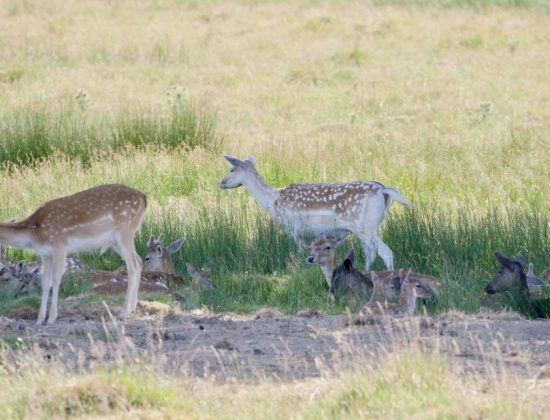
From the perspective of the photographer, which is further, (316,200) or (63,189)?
(63,189)

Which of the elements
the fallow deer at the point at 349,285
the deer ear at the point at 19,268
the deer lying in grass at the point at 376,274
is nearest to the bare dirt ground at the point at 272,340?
the fallow deer at the point at 349,285

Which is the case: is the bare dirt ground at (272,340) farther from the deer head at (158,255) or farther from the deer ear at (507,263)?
the deer head at (158,255)

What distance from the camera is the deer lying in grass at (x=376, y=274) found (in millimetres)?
10805

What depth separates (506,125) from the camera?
21.1m

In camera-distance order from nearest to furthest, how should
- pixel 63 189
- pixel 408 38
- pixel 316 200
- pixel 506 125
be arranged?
pixel 316 200 → pixel 63 189 → pixel 506 125 → pixel 408 38

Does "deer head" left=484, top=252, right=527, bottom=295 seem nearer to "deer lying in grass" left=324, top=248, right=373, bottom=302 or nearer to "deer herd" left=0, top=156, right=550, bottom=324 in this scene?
"deer herd" left=0, top=156, right=550, bottom=324

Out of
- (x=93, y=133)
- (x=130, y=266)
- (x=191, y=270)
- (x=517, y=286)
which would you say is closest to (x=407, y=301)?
(x=517, y=286)

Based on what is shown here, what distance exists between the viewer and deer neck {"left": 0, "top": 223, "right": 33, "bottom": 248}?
9.85 m

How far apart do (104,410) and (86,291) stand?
4773 millimetres

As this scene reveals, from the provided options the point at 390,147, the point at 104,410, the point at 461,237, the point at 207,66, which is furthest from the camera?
the point at 207,66

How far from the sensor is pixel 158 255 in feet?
40.3

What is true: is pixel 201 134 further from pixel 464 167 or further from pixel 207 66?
pixel 207 66

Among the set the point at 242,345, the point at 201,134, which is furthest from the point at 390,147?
the point at 242,345

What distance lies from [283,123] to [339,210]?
879cm
